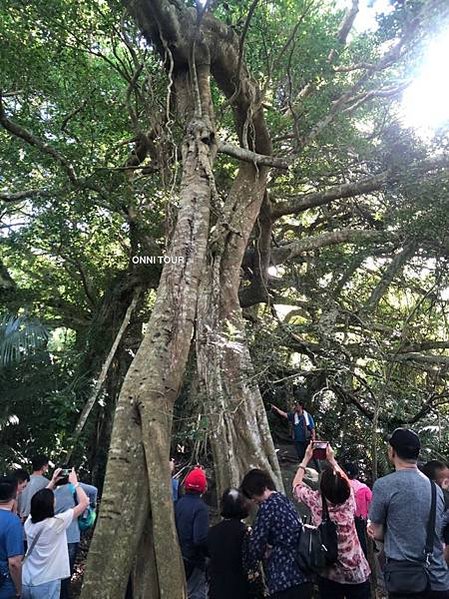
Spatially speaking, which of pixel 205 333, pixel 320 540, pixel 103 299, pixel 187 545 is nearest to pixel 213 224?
pixel 205 333

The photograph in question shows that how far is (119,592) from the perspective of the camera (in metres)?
2.68

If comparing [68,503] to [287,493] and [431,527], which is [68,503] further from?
[287,493]

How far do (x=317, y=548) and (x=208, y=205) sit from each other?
278cm

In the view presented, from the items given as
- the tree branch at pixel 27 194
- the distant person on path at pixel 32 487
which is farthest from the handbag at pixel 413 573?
the tree branch at pixel 27 194

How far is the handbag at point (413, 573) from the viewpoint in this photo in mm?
2354

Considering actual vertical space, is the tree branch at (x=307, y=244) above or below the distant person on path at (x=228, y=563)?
above

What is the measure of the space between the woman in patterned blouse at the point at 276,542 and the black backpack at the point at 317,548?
0.04 m

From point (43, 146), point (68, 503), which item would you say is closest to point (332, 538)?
point (68, 503)

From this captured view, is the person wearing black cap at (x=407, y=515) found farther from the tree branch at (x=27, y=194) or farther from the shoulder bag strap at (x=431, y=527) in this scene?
the tree branch at (x=27, y=194)

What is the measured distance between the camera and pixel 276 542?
104 inches

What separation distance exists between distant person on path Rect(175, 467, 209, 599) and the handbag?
1414 millimetres

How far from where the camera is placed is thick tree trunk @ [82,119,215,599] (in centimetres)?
271

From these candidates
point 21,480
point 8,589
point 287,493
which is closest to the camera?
point 8,589

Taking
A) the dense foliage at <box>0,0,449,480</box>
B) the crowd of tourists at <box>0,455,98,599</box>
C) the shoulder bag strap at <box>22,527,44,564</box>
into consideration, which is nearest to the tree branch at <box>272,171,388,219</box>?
the dense foliage at <box>0,0,449,480</box>
